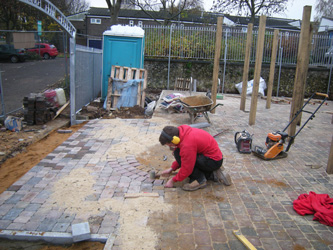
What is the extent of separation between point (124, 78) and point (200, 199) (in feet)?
23.7

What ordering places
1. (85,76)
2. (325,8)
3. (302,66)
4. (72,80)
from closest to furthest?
(302,66)
(72,80)
(85,76)
(325,8)

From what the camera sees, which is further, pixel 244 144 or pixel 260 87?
pixel 260 87

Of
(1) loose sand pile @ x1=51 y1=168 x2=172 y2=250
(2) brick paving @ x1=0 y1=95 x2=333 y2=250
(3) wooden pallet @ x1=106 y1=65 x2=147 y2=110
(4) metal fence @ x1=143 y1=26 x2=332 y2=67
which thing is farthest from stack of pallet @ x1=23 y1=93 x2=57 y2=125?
(4) metal fence @ x1=143 y1=26 x2=332 y2=67

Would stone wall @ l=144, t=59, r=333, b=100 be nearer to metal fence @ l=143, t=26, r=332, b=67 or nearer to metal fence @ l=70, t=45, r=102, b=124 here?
metal fence @ l=143, t=26, r=332, b=67

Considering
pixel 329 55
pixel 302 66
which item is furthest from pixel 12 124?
pixel 329 55

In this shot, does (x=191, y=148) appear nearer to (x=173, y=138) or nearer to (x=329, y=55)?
(x=173, y=138)

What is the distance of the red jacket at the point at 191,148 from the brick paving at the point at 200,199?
0.50 metres

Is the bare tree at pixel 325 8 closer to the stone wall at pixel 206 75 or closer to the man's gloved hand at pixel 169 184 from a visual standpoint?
the stone wall at pixel 206 75

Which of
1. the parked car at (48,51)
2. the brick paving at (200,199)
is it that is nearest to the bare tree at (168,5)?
the parked car at (48,51)

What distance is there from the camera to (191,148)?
405 cm

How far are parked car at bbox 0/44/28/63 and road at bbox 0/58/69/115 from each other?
42cm

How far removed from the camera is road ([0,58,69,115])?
416 inches

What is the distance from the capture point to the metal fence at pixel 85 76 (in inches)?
332

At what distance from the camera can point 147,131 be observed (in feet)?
25.3
